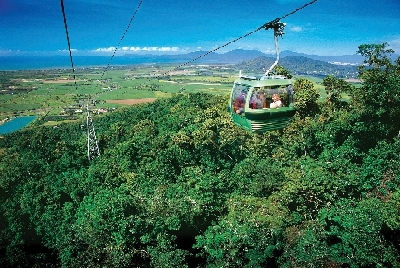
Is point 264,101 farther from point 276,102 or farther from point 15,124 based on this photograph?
point 15,124

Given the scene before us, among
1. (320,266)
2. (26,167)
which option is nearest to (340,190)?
(320,266)

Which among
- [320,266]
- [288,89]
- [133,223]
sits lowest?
[320,266]

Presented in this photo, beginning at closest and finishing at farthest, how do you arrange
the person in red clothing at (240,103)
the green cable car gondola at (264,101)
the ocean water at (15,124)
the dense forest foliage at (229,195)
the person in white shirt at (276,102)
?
1. the green cable car gondola at (264,101)
2. the person in white shirt at (276,102)
3. the person in red clothing at (240,103)
4. the dense forest foliage at (229,195)
5. the ocean water at (15,124)

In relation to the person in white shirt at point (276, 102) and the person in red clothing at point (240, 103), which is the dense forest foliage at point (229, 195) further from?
the person in white shirt at point (276, 102)

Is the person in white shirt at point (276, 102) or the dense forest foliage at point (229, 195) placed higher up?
the person in white shirt at point (276, 102)

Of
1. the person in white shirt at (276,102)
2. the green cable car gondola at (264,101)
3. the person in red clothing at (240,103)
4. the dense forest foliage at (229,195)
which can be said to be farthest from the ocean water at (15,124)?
the person in white shirt at (276,102)

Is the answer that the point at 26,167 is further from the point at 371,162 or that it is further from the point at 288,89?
the point at 371,162

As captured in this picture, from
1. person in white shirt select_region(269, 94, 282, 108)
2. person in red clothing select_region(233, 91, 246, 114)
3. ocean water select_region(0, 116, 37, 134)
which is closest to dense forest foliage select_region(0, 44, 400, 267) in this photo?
person in red clothing select_region(233, 91, 246, 114)
